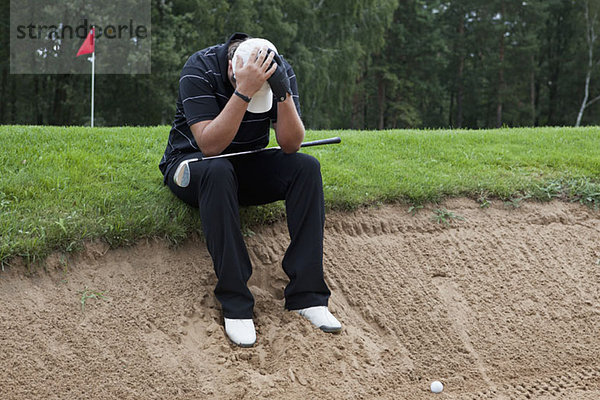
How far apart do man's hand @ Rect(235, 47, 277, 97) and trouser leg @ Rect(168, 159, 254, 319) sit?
429 mm

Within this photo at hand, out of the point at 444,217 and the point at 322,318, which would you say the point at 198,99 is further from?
the point at 444,217

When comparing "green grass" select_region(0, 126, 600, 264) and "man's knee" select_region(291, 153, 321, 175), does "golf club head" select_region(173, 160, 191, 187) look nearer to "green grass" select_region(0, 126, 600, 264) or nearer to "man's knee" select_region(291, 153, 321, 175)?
"green grass" select_region(0, 126, 600, 264)

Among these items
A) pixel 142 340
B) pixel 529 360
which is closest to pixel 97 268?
pixel 142 340

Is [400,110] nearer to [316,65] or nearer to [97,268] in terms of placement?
[316,65]

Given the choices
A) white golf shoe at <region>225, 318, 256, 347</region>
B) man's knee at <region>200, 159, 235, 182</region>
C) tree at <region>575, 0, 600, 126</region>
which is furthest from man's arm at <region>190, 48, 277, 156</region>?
tree at <region>575, 0, 600, 126</region>

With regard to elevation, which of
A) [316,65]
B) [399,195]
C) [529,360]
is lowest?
[529,360]

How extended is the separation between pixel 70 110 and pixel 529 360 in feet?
77.0

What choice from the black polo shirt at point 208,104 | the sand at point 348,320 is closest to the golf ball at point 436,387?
the sand at point 348,320

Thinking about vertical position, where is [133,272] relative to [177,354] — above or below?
above

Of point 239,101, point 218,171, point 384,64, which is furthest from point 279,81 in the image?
point 384,64

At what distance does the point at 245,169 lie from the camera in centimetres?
351

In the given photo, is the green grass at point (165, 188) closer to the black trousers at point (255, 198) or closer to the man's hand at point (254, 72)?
the black trousers at point (255, 198)

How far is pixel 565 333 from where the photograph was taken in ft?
12.6

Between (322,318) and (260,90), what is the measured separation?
1.34m
